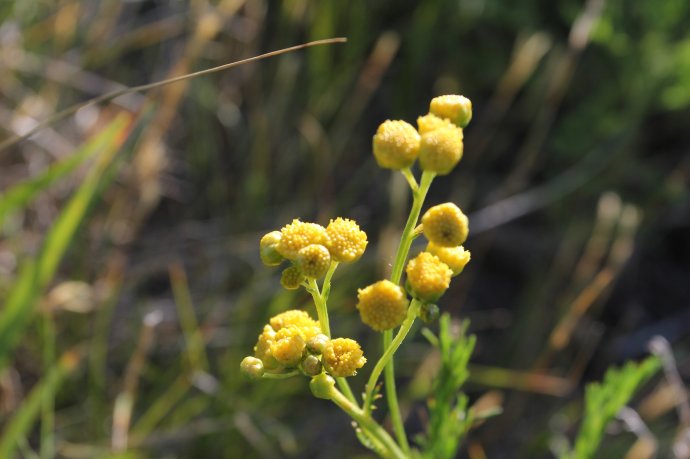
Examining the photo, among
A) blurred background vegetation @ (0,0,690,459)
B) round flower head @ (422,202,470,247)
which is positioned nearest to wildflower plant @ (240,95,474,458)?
round flower head @ (422,202,470,247)

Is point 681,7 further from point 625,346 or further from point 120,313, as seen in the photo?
point 120,313

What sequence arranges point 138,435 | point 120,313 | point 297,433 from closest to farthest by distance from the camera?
1. point 138,435
2. point 297,433
3. point 120,313

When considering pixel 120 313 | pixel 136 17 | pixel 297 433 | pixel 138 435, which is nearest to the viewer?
pixel 138 435

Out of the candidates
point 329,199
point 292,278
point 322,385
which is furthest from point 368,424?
point 329,199

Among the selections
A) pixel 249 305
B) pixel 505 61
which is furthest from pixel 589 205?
pixel 249 305

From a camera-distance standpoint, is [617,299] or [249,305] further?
[617,299]

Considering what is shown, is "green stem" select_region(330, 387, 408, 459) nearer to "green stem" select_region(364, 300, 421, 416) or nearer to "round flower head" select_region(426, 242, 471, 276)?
"green stem" select_region(364, 300, 421, 416)

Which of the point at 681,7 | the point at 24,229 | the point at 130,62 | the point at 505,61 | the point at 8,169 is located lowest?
the point at 681,7
